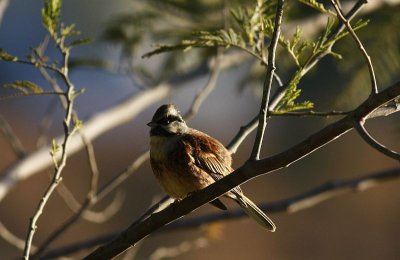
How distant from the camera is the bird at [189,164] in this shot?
4566 mm

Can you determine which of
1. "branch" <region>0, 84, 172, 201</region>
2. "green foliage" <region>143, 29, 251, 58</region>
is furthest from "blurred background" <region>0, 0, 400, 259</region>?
"green foliage" <region>143, 29, 251, 58</region>

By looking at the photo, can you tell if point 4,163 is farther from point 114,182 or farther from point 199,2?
point 114,182

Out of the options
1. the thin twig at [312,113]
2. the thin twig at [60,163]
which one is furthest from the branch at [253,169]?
the thin twig at [60,163]

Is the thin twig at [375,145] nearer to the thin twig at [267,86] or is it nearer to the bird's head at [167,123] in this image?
the thin twig at [267,86]

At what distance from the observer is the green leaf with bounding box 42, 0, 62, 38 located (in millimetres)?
3877

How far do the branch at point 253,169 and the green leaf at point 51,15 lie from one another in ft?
3.37

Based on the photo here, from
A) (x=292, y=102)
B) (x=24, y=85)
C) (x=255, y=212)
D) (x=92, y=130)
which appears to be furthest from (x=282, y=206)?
(x=24, y=85)

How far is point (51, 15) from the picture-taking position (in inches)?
154

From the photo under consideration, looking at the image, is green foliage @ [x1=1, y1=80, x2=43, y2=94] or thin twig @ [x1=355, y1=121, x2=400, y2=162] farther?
green foliage @ [x1=1, y1=80, x2=43, y2=94]

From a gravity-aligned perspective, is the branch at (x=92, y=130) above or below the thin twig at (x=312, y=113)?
above

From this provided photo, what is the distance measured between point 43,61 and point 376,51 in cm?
278

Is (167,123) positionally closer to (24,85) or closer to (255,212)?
(255,212)

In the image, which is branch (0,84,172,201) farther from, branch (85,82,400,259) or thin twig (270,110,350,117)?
thin twig (270,110,350,117)

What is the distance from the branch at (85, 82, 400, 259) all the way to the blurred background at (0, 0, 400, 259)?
1870mm
